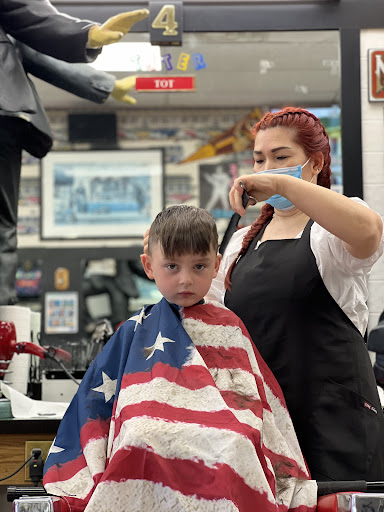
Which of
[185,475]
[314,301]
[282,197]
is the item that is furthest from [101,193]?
[185,475]

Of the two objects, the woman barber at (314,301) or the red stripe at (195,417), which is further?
the woman barber at (314,301)

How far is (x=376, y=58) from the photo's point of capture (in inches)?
135

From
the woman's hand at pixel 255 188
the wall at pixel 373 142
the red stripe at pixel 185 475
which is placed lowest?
the red stripe at pixel 185 475

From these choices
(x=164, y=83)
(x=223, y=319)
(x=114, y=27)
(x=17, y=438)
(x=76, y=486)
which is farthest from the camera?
(x=164, y=83)

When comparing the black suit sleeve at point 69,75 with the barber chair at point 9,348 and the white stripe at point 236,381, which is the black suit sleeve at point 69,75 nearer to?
the barber chair at point 9,348

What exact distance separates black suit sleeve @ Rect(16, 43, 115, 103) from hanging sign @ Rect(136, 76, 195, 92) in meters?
0.23

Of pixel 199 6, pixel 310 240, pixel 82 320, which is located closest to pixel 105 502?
pixel 310 240

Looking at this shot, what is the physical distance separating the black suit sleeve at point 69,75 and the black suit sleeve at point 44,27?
121mm

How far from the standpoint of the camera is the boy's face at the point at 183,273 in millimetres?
1514

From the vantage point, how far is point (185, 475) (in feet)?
4.24

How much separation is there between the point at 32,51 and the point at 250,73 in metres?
1.76

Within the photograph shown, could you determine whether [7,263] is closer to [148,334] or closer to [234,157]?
[148,334]

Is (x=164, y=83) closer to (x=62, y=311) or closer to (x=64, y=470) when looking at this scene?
(x=62, y=311)

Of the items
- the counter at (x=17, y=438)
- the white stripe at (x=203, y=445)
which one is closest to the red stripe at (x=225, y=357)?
the white stripe at (x=203, y=445)
